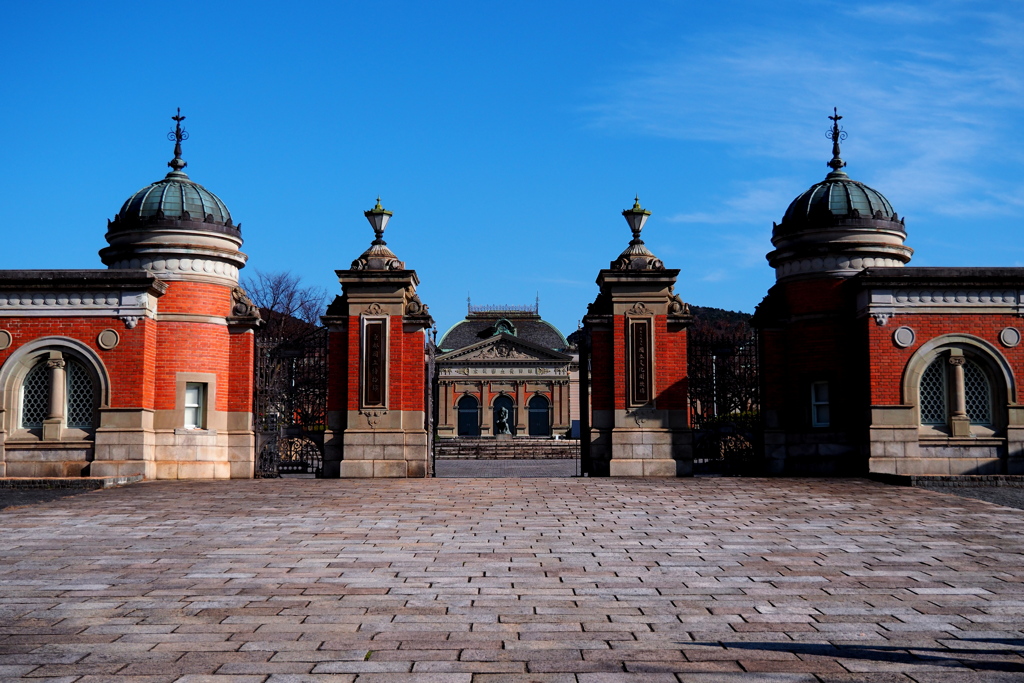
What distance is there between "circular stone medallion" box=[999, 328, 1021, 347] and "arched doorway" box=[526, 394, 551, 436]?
56759mm

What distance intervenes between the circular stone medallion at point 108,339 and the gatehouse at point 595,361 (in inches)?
1.0

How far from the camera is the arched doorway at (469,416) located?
7306 cm

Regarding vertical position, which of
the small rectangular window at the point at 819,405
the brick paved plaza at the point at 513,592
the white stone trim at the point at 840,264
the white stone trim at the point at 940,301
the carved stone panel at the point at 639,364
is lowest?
the brick paved plaza at the point at 513,592

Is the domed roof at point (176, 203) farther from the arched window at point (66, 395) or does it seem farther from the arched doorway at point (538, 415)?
the arched doorway at point (538, 415)

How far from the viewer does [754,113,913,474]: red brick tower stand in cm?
1727

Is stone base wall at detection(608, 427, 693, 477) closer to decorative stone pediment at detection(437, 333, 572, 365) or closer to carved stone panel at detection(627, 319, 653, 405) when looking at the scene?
carved stone panel at detection(627, 319, 653, 405)

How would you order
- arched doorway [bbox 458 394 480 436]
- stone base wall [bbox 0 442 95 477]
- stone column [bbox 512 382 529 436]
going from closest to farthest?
stone base wall [bbox 0 442 95 477]
stone column [bbox 512 382 529 436]
arched doorway [bbox 458 394 480 436]

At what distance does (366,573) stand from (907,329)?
12.1 m

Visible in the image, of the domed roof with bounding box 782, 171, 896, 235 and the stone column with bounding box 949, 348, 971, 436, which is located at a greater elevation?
the domed roof with bounding box 782, 171, 896, 235

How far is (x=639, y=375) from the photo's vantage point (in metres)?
16.9

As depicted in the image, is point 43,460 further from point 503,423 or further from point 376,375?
point 503,423

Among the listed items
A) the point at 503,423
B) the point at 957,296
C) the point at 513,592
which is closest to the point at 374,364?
the point at 957,296

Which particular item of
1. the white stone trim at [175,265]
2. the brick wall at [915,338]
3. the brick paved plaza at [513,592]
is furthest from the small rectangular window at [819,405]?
the white stone trim at [175,265]

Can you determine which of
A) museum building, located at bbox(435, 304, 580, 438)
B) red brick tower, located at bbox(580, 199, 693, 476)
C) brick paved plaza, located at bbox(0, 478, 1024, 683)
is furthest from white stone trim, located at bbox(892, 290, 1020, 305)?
museum building, located at bbox(435, 304, 580, 438)
